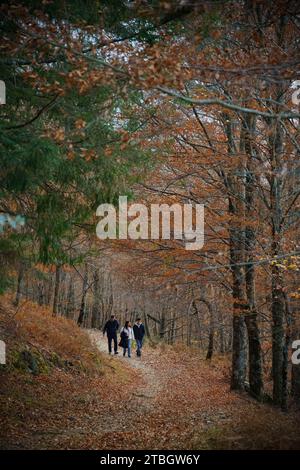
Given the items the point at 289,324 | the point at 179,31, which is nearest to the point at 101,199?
the point at 179,31

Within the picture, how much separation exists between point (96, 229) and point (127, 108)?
2.55 meters

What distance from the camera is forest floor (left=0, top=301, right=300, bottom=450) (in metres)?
7.02

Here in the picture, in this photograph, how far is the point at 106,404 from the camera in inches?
429

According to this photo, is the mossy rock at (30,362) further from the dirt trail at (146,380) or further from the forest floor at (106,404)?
the dirt trail at (146,380)

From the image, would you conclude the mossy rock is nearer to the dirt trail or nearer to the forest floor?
the forest floor

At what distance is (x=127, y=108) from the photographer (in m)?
8.48

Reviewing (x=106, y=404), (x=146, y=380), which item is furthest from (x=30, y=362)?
(x=146, y=380)

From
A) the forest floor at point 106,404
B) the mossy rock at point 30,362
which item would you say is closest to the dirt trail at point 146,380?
the forest floor at point 106,404

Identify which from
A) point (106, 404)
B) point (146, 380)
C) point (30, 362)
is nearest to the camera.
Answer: point (106, 404)

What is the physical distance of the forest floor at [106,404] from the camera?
7016mm

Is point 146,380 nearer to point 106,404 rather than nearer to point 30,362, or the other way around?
point 106,404

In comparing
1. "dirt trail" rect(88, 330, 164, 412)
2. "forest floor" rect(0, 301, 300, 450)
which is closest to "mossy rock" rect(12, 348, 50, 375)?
"forest floor" rect(0, 301, 300, 450)

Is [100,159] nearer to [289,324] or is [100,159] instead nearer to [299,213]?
[299,213]

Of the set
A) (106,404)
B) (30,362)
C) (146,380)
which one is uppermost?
(30,362)
